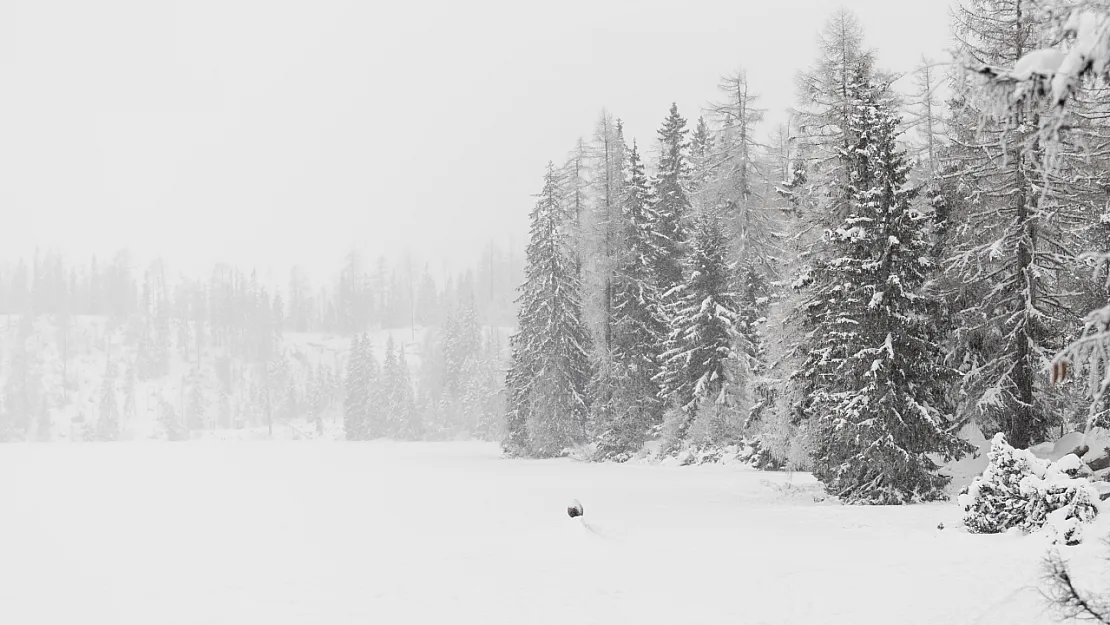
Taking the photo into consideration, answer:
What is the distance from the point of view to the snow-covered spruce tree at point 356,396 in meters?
78.8

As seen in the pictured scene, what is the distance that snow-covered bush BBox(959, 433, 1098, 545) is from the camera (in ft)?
38.7

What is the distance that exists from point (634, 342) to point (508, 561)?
84.7 ft

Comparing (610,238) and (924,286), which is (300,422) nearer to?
(610,238)

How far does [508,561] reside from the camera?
12.3 meters

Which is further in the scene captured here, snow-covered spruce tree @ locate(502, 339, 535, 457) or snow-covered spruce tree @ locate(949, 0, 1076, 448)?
snow-covered spruce tree @ locate(502, 339, 535, 457)

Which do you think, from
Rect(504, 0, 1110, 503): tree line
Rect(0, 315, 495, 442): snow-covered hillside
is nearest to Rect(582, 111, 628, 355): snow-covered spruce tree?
Rect(504, 0, 1110, 503): tree line

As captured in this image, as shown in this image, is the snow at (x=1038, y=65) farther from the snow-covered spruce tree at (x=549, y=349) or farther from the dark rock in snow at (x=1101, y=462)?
the snow-covered spruce tree at (x=549, y=349)

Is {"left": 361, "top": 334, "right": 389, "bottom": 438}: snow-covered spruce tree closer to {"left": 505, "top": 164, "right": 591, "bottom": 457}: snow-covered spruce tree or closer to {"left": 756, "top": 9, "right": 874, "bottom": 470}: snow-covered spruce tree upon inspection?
{"left": 505, "top": 164, "right": 591, "bottom": 457}: snow-covered spruce tree

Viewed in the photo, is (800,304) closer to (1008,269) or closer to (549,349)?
(1008,269)

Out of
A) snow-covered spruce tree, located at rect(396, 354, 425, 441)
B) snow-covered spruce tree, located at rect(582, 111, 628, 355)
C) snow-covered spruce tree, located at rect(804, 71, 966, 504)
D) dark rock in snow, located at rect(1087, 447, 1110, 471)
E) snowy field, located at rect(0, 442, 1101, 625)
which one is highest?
snow-covered spruce tree, located at rect(582, 111, 628, 355)

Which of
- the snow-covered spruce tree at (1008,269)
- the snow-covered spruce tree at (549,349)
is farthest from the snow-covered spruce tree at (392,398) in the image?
the snow-covered spruce tree at (1008,269)

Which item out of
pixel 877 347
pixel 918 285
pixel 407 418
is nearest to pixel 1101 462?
pixel 877 347

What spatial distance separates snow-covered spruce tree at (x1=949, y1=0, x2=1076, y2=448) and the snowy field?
419cm

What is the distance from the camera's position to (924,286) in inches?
707
